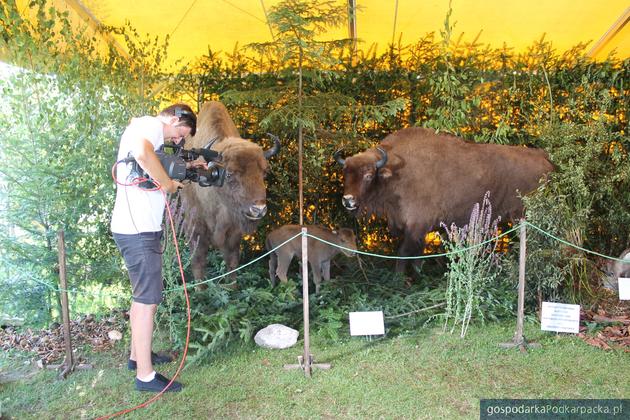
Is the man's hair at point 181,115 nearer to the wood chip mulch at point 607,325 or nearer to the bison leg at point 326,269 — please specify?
the bison leg at point 326,269

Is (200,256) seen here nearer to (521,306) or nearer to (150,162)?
(150,162)

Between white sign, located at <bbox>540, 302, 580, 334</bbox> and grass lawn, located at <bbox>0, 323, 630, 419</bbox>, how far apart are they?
0.11 metres

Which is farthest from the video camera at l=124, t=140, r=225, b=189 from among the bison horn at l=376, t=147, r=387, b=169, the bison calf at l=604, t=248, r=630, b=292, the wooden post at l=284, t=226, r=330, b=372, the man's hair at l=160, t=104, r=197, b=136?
the bison calf at l=604, t=248, r=630, b=292

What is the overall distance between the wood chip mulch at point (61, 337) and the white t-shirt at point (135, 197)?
191 cm

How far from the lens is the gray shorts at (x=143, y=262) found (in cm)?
377

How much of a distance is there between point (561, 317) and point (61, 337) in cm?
519

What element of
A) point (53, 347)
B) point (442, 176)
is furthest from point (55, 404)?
point (442, 176)

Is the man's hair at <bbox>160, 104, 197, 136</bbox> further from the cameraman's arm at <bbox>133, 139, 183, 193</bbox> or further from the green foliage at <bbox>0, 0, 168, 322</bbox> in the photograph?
the green foliage at <bbox>0, 0, 168, 322</bbox>

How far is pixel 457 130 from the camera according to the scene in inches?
301

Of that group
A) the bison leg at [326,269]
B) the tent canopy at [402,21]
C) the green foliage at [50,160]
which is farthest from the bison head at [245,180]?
the tent canopy at [402,21]

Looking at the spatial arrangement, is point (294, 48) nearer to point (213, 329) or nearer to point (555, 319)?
point (213, 329)

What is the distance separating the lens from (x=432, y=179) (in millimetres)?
7039

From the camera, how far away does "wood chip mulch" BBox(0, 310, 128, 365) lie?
4.98 metres

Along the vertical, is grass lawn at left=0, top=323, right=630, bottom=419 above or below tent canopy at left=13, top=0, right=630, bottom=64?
below
